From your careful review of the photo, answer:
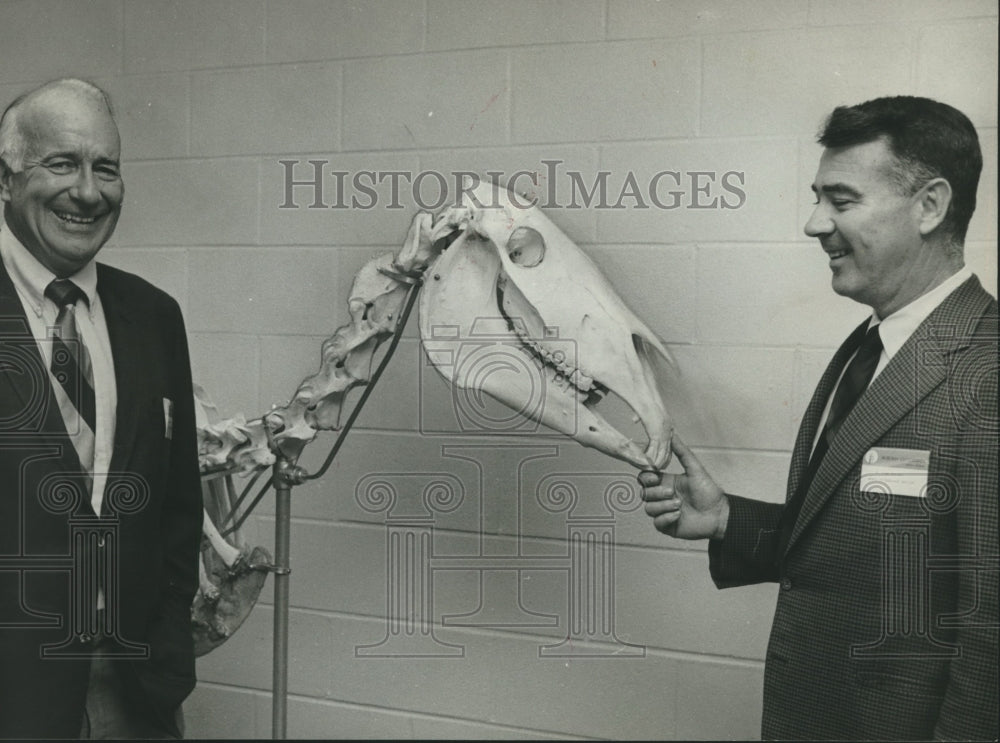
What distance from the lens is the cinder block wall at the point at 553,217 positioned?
2.04 metres

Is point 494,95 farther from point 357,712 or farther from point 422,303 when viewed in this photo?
point 357,712

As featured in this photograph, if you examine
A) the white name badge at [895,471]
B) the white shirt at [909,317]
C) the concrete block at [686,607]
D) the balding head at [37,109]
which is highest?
the balding head at [37,109]

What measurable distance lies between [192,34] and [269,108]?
0.66ft

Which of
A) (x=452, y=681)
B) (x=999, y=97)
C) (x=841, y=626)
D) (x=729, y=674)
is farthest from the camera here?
(x=452, y=681)

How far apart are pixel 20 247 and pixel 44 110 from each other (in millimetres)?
215

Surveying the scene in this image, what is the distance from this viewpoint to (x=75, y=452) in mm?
1732

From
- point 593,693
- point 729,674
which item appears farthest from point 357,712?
point 729,674

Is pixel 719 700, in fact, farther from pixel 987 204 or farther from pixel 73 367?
pixel 73 367

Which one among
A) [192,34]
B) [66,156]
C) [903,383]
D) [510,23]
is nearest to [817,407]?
[903,383]

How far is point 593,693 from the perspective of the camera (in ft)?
7.32

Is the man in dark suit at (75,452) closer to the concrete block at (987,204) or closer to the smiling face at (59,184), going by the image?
the smiling face at (59,184)

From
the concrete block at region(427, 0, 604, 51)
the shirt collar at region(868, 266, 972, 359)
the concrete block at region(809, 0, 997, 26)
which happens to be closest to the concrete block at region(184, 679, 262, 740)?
the concrete block at region(427, 0, 604, 51)

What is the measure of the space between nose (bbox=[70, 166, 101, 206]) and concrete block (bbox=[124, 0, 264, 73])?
0.56 m

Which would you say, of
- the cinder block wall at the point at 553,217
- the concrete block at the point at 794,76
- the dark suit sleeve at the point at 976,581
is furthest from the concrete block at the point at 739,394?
the dark suit sleeve at the point at 976,581
